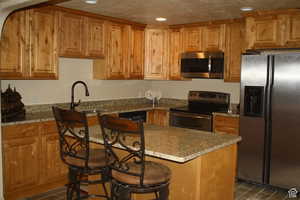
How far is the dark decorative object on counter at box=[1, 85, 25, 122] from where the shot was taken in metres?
3.70

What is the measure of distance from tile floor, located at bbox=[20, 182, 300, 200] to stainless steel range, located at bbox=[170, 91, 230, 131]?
107cm

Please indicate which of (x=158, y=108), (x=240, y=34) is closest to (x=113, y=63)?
(x=158, y=108)

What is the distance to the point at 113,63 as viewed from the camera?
16.7 feet

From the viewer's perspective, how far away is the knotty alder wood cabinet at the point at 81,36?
171 inches

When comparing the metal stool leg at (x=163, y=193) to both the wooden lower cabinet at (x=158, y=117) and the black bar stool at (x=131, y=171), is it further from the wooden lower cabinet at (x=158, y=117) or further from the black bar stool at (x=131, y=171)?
the wooden lower cabinet at (x=158, y=117)

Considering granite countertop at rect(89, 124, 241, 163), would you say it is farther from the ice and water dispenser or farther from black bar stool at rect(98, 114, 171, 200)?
the ice and water dispenser

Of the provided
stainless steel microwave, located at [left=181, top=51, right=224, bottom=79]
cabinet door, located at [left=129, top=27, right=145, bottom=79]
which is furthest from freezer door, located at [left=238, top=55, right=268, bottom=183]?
cabinet door, located at [left=129, top=27, right=145, bottom=79]

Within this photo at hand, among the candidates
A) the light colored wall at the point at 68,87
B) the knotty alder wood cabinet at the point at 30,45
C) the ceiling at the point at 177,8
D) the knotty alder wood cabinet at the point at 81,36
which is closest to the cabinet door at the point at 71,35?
the knotty alder wood cabinet at the point at 81,36

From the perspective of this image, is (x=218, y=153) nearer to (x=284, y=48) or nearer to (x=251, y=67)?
(x=251, y=67)

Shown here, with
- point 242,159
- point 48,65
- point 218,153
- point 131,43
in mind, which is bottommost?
point 242,159

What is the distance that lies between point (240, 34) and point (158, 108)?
179 centimetres

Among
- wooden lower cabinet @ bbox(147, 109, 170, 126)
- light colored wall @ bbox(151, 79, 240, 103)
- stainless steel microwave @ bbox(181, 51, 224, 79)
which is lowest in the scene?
wooden lower cabinet @ bbox(147, 109, 170, 126)

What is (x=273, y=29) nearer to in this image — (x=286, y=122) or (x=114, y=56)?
(x=286, y=122)

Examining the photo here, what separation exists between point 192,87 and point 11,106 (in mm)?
3142
